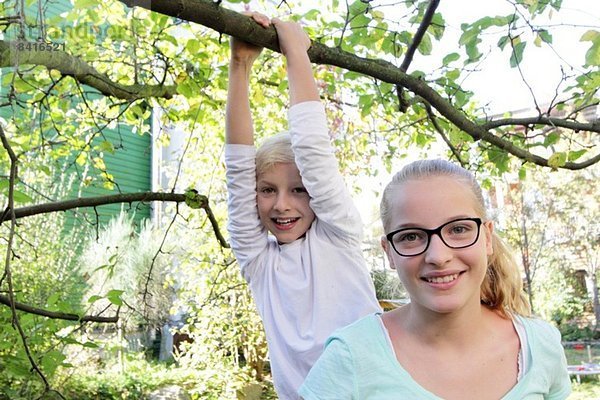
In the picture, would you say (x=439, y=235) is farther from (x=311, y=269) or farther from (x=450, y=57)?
(x=450, y=57)

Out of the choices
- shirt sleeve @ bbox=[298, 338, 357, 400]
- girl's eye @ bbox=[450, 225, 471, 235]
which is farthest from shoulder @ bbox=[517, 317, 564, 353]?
shirt sleeve @ bbox=[298, 338, 357, 400]

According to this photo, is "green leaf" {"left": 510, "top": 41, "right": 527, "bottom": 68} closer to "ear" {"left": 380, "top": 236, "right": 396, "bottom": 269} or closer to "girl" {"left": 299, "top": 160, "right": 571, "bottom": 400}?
"girl" {"left": 299, "top": 160, "right": 571, "bottom": 400}

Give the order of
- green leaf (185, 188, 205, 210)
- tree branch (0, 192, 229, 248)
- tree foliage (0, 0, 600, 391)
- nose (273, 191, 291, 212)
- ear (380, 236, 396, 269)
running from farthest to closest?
1. green leaf (185, 188, 205, 210)
2. tree branch (0, 192, 229, 248)
3. tree foliage (0, 0, 600, 391)
4. nose (273, 191, 291, 212)
5. ear (380, 236, 396, 269)

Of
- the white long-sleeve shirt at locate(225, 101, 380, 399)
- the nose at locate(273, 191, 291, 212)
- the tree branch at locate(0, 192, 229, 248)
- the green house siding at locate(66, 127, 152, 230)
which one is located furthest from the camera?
the green house siding at locate(66, 127, 152, 230)

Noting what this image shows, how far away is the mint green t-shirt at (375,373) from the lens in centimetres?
100

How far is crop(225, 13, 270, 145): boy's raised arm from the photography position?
1.62 m

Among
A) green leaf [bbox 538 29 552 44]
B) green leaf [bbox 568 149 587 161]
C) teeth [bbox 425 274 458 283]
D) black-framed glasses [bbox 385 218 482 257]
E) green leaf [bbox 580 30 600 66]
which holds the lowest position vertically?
teeth [bbox 425 274 458 283]

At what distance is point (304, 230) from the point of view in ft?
4.99

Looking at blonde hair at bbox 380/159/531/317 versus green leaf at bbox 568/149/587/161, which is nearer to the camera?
blonde hair at bbox 380/159/531/317

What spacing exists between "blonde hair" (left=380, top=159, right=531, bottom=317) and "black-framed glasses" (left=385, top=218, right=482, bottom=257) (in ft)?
0.16

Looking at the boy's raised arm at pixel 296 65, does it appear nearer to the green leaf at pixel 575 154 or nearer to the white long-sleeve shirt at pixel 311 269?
the white long-sleeve shirt at pixel 311 269

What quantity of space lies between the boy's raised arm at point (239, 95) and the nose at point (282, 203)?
0.65 ft

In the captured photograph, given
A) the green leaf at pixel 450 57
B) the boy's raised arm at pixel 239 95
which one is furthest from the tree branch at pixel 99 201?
the green leaf at pixel 450 57

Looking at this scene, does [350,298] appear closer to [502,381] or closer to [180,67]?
[502,381]
